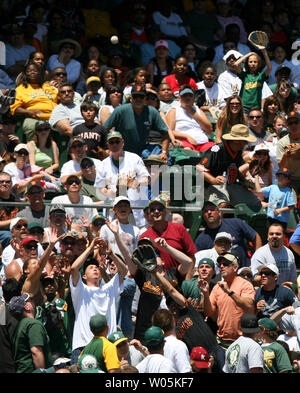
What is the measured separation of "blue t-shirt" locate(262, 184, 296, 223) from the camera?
45.6ft

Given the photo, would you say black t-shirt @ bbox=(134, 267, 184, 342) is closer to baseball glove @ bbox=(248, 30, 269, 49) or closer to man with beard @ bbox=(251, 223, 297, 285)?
man with beard @ bbox=(251, 223, 297, 285)

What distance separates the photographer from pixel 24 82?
1639 cm

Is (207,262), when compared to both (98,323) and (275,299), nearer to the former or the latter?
(275,299)

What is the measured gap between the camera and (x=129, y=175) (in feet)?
46.3

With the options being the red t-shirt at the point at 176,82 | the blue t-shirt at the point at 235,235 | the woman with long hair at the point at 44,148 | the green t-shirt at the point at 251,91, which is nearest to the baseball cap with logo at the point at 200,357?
the blue t-shirt at the point at 235,235

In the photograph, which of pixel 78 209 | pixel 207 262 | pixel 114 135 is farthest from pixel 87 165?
pixel 207 262

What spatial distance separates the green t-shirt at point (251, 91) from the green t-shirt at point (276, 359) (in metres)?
6.60

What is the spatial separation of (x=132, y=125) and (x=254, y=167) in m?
1.70

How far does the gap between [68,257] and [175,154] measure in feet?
10.2

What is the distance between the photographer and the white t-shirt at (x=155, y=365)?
Result: 10141 mm

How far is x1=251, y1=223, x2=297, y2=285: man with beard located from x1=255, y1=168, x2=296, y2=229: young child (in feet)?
2.18

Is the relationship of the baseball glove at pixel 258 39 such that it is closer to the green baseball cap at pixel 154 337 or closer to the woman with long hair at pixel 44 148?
the woman with long hair at pixel 44 148

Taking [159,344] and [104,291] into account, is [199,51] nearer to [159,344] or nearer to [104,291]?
[104,291]

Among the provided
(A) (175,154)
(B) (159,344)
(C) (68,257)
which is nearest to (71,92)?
(A) (175,154)
